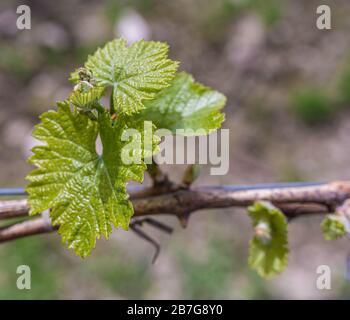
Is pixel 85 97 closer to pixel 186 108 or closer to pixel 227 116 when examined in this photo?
pixel 186 108

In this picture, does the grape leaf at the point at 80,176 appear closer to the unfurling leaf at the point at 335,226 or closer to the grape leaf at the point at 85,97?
the grape leaf at the point at 85,97

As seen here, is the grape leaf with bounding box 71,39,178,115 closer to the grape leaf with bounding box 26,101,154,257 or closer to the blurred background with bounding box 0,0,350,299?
the grape leaf with bounding box 26,101,154,257

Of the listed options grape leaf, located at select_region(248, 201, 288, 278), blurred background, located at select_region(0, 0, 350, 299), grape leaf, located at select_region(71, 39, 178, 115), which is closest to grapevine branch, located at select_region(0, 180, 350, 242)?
grape leaf, located at select_region(248, 201, 288, 278)

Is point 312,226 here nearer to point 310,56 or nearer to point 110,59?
point 310,56

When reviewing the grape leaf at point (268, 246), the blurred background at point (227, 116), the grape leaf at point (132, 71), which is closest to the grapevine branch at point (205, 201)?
the grape leaf at point (268, 246)

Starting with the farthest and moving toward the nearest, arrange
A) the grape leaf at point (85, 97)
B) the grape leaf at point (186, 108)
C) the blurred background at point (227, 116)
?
the blurred background at point (227, 116) → the grape leaf at point (186, 108) → the grape leaf at point (85, 97)

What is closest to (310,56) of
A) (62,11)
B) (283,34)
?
(283,34)
